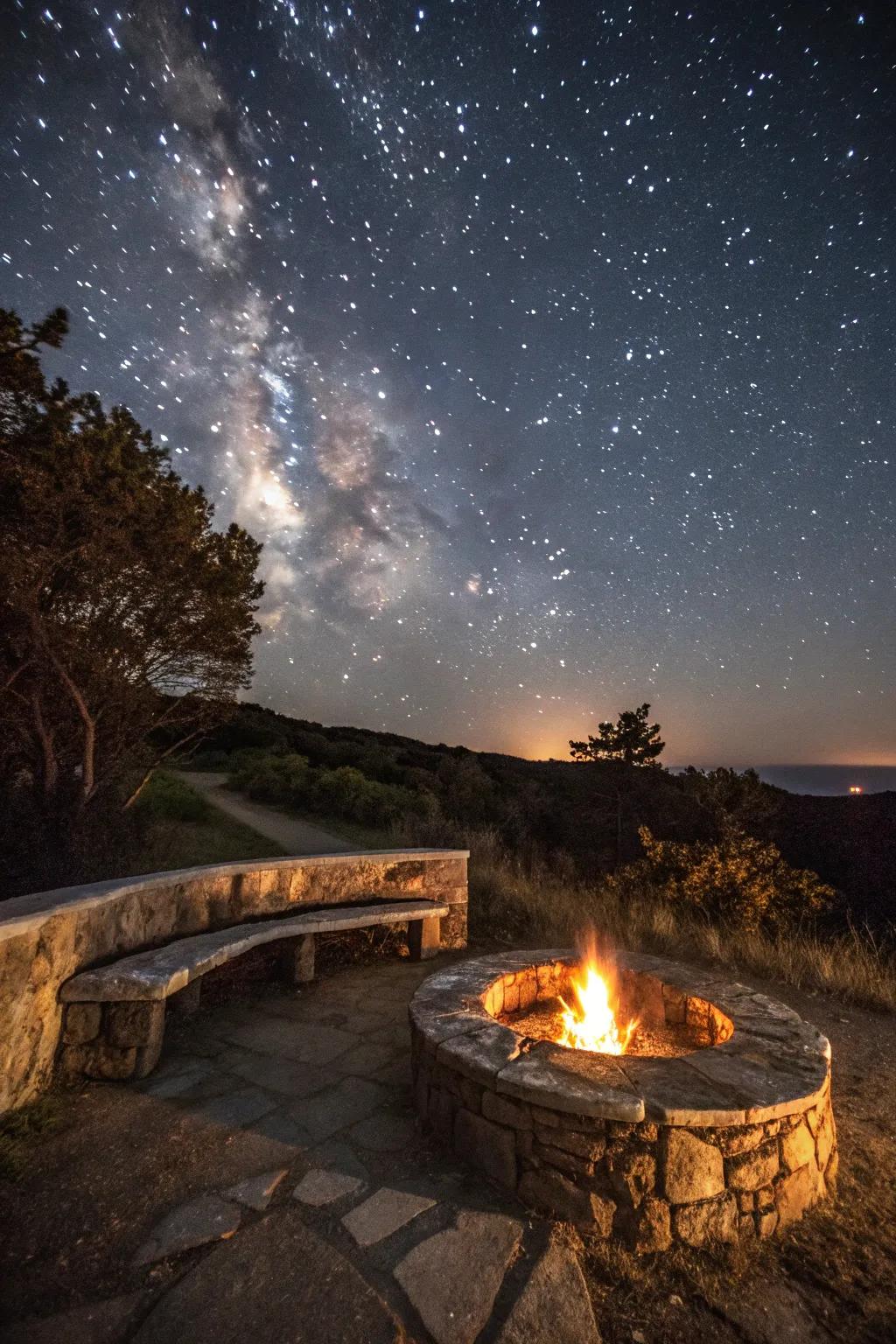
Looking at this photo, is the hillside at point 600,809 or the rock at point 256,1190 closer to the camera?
the rock at point 256,1190

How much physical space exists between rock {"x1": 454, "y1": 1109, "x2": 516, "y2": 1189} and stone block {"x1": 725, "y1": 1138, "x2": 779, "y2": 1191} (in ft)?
2.87

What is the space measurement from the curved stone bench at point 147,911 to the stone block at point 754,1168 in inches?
132

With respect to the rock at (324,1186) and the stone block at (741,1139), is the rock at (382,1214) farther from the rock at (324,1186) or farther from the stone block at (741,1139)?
the stone block at (741,1139)

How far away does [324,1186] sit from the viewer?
2.47m

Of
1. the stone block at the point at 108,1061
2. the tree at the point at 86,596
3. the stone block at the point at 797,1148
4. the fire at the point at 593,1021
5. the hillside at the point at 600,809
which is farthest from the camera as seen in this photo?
the hillside at the point at 600,809

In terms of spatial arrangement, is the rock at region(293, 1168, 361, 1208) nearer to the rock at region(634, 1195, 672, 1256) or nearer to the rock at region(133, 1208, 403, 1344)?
the rock at region(133, 1208, 403, 1344)

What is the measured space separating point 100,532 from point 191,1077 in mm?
6417

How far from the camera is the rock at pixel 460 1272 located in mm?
1880

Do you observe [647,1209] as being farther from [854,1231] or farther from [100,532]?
[100,532]

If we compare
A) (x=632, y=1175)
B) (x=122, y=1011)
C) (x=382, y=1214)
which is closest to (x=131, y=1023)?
(x=122, y=1011)

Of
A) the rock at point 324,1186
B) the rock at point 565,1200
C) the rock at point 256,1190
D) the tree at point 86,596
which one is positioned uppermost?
the tree at point 86,596

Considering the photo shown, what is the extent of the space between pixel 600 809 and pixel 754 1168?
61.3 ft

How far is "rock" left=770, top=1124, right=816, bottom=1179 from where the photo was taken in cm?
252

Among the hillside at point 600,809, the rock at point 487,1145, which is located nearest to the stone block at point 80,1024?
the rock at point 487,1145
